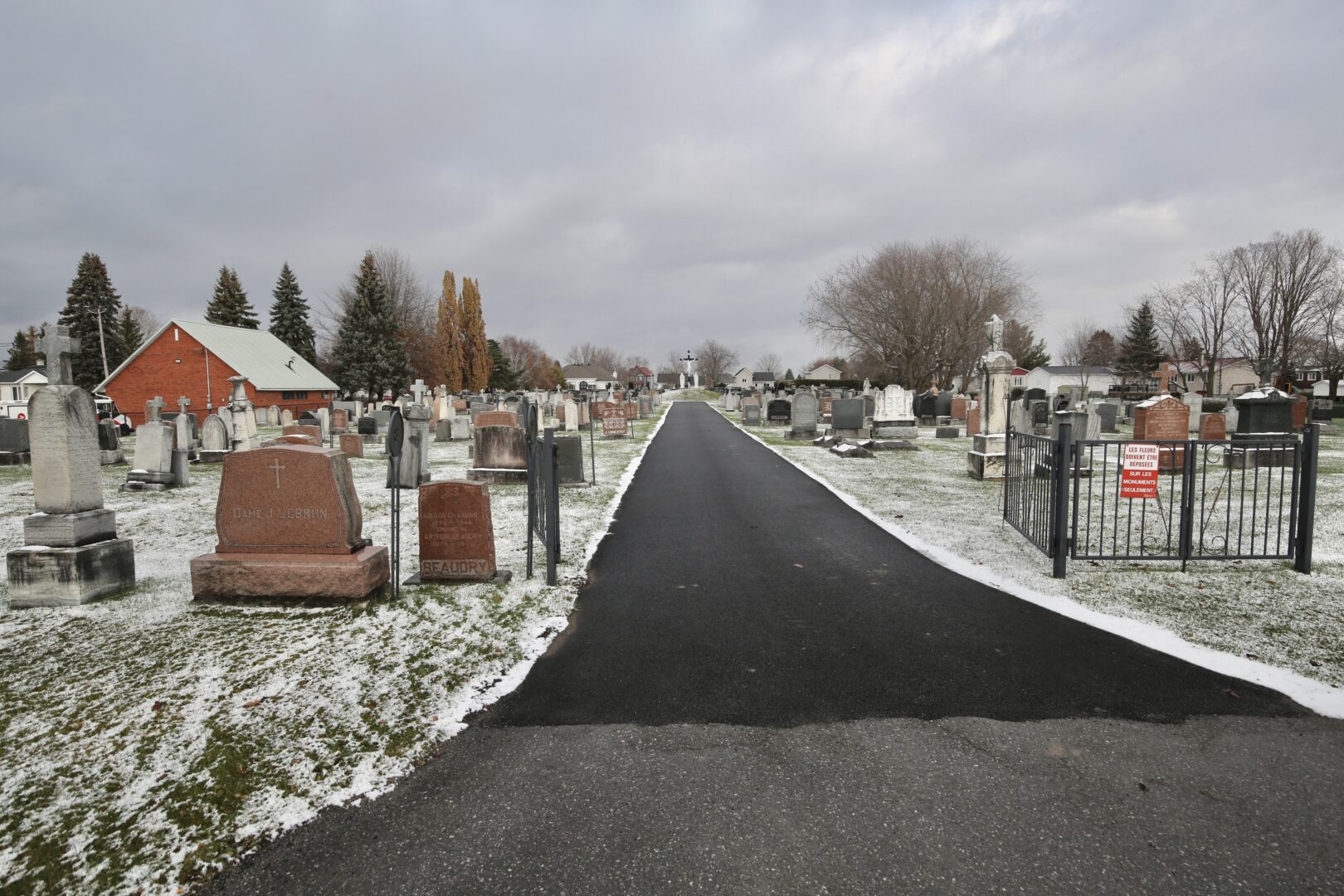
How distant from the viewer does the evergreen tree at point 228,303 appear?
5716 cm

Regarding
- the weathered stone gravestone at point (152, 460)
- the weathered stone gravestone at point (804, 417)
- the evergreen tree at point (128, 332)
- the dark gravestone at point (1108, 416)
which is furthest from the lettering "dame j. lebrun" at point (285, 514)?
the evergreen tree at point (128, 332)

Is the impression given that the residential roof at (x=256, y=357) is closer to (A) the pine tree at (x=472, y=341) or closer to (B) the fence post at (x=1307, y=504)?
(A) the pine tree at (x=472, y=341)

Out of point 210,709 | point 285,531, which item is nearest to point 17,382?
point 285,531

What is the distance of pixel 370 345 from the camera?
49.6m

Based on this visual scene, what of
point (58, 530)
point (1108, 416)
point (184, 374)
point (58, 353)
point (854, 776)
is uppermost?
point (184, 374)

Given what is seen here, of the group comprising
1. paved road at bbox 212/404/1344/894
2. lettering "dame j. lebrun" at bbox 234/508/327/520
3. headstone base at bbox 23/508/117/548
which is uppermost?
lettering "dame j. lebrun" at bbox 234/508/327/520

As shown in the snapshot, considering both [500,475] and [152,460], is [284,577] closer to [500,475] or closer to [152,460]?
[500,475]

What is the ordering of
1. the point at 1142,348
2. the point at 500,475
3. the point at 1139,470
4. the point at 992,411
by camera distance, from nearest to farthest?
1. the point at 1139,470
2. the point at 500,475
3. the point at 992,411
4. the point at 1142,348

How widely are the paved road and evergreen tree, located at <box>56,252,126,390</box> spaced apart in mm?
61728

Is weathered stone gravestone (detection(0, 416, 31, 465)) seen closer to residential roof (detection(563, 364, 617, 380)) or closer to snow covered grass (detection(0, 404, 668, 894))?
snow covered grass (detection(0, 404, 668, 894))

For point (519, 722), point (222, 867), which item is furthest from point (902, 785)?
point (222, 867)

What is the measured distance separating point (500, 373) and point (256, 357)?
37.7 meters

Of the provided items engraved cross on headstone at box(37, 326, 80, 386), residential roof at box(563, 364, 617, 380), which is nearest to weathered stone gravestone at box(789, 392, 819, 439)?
engraved cross on headstone at box(37, 326, 80, 386)

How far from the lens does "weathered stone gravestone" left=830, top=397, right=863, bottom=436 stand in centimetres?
2134
